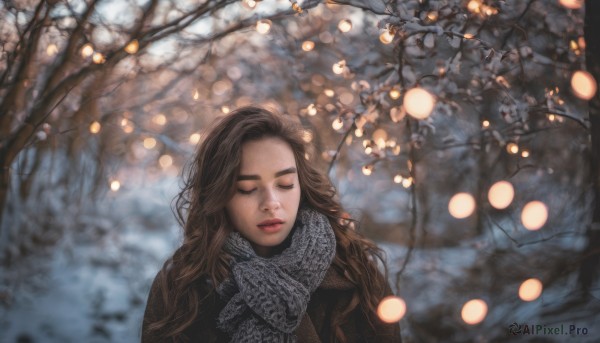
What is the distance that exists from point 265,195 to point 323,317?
0.54 m

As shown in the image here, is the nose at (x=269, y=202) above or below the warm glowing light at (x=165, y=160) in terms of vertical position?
below

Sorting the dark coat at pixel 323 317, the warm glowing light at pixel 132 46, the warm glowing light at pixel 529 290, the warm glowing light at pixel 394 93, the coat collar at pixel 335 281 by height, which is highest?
the warm glowing light at pixel 132 46

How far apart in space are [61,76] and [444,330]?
11.0 ft

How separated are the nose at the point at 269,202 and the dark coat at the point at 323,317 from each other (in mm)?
356

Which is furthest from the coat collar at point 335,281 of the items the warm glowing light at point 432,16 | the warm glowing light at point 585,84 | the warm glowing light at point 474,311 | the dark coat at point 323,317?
the warm glowing light at point 585,84

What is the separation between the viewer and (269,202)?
5.58 feet

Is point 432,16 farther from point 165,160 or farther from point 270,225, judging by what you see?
point 165,160

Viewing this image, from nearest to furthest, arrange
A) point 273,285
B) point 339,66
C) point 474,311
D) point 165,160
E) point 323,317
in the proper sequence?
point 273,285, point 323,317, point 474,311, point 339,66, point 165,160

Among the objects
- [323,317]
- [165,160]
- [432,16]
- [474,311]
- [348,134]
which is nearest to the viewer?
[323,317]

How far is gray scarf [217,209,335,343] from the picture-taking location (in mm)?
1586

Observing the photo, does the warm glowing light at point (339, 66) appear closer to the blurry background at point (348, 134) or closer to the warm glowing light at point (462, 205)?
the blurry background at point (348, 134)

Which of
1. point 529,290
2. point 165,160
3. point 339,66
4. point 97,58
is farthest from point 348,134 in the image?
point 165,160

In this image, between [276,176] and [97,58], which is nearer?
[276,176]

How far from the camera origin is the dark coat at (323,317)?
69.7 inches
